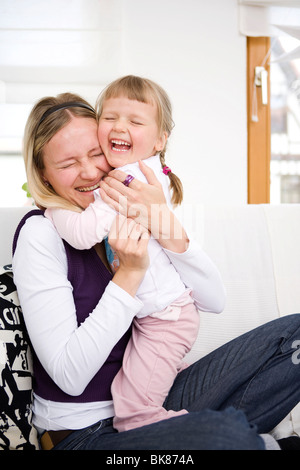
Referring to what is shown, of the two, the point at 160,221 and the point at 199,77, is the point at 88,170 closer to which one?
the point at 160,221

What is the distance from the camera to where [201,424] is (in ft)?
2.61

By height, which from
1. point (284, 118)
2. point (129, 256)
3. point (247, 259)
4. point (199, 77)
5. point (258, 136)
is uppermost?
point (199, 77)

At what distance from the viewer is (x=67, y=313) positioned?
994 millimetres

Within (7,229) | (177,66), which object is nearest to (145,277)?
(7,229)

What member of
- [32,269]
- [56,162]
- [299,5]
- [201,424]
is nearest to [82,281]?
[32,269]

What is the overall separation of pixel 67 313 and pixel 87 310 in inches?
3.9

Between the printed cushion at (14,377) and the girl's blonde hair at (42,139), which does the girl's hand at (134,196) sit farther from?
the printed cushion at (14,377)

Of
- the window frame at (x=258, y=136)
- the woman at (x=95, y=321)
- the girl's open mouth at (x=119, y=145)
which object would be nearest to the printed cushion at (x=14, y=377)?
the woman at (x=95, y=321)

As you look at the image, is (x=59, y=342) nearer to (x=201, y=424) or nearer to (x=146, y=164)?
(x=201, y=424)

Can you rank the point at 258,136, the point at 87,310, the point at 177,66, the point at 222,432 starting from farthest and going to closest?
the point at 258,136, the point at 177,66, the point at 87,310, the point at 222,432

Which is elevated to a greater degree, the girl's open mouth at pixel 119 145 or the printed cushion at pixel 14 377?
the girl's open mouth at pixel 119 145

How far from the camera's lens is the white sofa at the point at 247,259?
1.61m

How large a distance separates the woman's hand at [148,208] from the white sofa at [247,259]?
558 millimetres
